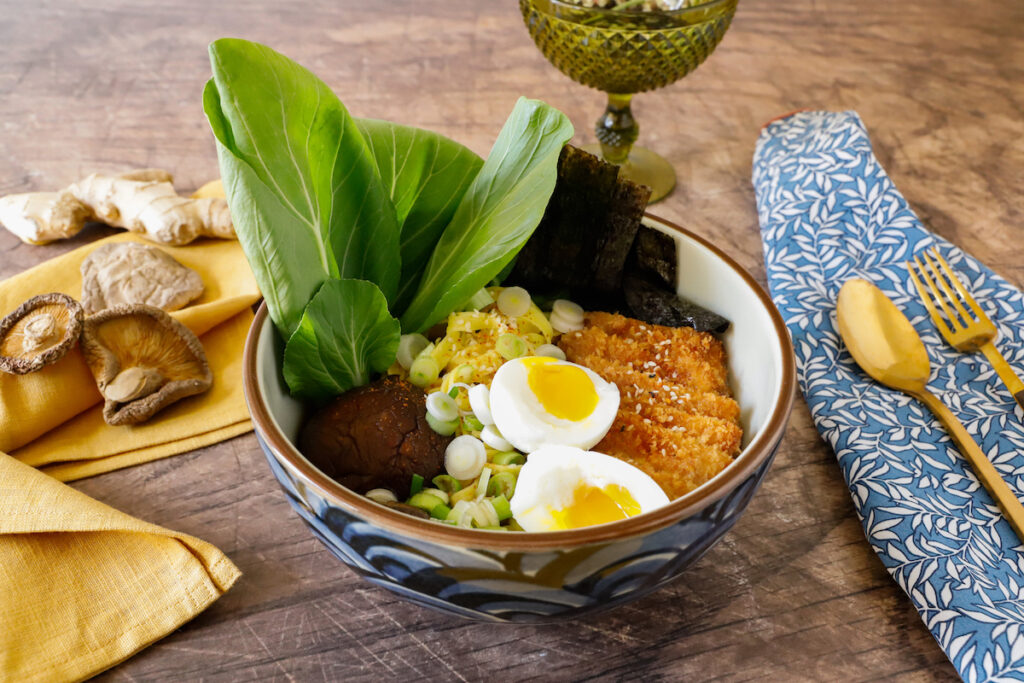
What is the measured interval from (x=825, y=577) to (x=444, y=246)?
0.65m

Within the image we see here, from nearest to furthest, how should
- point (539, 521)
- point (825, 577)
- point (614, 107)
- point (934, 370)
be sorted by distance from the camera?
1. point (539, 521)
2. point (825, 577)
3. point (934, 370)
4. point (614, 107)

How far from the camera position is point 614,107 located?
1796 millimetres

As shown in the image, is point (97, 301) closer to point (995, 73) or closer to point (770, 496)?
point (770, 496)

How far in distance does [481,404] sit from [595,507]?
8.4 inches

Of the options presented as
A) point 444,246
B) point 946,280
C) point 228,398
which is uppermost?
point 444,246

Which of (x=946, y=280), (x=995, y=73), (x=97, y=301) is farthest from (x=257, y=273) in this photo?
(x=995, y=73)

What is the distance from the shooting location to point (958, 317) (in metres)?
1.34

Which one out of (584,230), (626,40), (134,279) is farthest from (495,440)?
(626,40)

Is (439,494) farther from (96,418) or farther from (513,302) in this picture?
(96,418)

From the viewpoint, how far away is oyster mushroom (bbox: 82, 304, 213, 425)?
3.95 ft

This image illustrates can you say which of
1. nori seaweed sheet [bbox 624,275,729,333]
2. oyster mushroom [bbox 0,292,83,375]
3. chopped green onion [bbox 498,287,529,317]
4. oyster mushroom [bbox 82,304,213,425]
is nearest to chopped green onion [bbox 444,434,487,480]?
chopped green onion [bbox 498,287,529,317]

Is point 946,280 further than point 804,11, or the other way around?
point 804,11

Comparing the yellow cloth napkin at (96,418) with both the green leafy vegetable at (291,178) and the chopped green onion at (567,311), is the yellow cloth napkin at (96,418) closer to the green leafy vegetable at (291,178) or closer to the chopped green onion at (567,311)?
the green leafy vegetable at (291,178)

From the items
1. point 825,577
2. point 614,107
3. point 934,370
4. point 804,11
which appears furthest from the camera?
point 804,11
